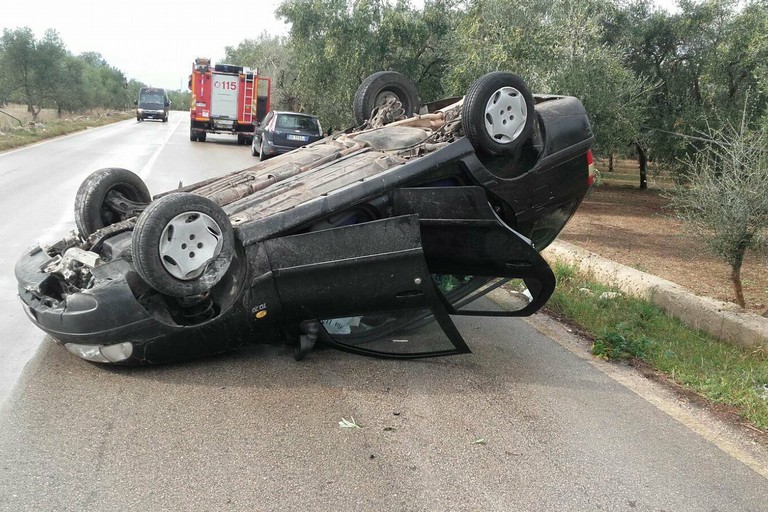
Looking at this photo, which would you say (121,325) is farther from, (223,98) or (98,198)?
(223,98)

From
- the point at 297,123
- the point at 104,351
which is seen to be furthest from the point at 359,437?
the point at 297,123

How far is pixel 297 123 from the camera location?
21219mm

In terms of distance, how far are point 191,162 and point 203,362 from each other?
49.7 ft

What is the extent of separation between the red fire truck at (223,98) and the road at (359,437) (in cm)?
2389

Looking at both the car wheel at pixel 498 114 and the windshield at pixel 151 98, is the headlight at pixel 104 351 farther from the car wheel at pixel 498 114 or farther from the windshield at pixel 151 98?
the windshield at pixel 151 98

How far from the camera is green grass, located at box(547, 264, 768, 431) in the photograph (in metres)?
5.04

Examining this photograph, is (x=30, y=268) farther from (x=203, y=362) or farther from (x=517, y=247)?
(x=517, y=247)

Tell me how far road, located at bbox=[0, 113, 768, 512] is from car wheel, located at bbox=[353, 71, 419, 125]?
Answer: 2.78 meters

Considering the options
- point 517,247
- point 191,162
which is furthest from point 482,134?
point 191,162

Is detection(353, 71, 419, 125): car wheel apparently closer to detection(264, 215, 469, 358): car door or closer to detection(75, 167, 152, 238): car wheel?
detection(75, 167, 152, 238): car wheel

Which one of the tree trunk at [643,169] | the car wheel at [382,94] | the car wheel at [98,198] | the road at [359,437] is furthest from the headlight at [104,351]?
the tree trunk at [643,169]

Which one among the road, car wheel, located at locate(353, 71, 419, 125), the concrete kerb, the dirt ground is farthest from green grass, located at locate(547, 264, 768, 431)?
car wheel, located at locate(353, 71, 419, 125)

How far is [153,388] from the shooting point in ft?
14.2

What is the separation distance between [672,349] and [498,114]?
254 cm
